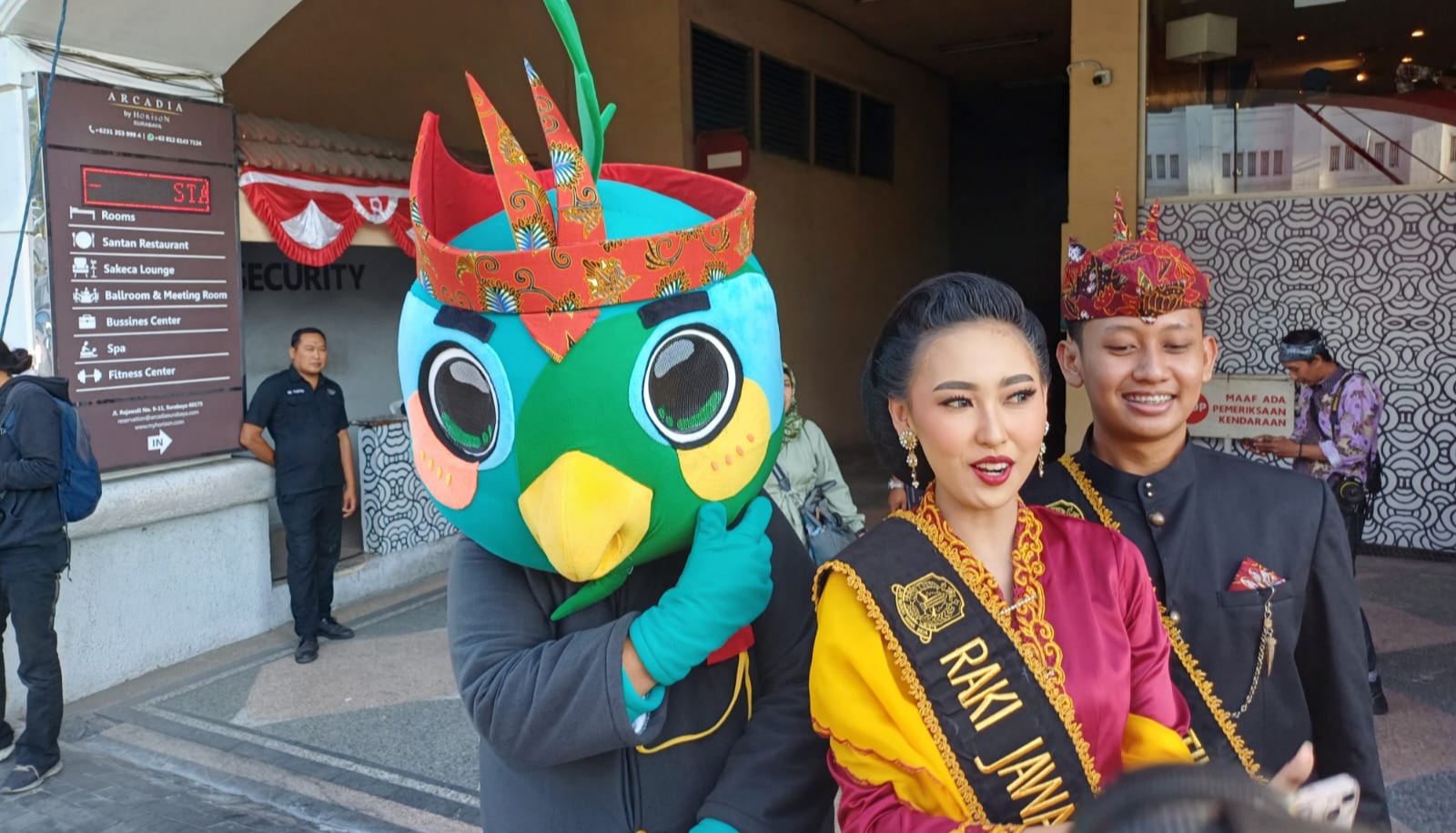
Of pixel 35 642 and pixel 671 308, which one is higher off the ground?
pixel 671 308

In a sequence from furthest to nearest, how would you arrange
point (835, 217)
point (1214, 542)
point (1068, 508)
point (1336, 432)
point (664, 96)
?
point (835, 217) < point (664, 96) < point (1336, 432) < point (1068, 508) < point (1214, 542)

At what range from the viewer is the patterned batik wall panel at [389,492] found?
741cm

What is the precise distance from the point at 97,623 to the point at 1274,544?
5566 mm

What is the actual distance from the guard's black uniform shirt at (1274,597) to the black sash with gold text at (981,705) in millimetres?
524

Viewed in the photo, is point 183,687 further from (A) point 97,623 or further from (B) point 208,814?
(B) point 208,814

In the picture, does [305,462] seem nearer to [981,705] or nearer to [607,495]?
[607,495]

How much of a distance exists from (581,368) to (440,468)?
321mm

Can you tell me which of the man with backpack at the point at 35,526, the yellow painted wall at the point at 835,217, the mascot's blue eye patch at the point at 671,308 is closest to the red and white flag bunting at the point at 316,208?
the man with backpack at the point at 35,526

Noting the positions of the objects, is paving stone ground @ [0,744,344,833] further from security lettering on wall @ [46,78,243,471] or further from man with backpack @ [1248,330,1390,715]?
man with backpack @ [1248,330,1390,715]

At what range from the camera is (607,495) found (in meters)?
1.64

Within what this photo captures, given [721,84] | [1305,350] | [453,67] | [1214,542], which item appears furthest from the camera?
[721,84]

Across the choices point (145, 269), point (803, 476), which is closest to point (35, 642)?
point (145, 269)

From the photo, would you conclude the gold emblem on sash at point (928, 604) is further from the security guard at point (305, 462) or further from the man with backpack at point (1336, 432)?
the security guard at point (305, 462)

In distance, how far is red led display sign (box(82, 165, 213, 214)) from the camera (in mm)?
5375
